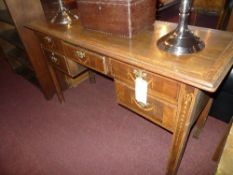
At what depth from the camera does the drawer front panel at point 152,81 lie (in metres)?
0.74

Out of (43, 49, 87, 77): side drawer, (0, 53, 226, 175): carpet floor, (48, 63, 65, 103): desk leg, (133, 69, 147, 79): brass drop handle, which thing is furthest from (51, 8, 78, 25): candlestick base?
(0, 53, 226, 175): carpet floor

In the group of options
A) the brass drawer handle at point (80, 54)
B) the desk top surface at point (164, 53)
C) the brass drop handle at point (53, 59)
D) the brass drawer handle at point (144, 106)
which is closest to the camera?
the desk top surface at point (164, 53)

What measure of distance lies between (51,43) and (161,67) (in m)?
0.85

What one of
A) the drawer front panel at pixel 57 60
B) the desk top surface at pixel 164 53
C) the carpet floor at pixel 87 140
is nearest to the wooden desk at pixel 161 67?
the desk top surface at pixel 164 53

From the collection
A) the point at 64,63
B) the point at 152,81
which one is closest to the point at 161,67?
the point at 152,81

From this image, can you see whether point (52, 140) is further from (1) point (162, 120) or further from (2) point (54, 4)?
(2) point (54, 4)

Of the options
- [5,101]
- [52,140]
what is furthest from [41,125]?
[5,101]

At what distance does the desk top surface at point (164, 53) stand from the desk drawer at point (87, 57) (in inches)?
2.1

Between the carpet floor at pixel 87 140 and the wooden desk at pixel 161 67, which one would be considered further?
the carpet floor at pixel 87 140

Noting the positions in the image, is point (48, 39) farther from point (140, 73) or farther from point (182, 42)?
point (182, 42)

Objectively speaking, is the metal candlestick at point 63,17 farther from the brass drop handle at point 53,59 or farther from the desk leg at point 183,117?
the desk leg at point 183,117

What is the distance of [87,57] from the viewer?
1.02 metres

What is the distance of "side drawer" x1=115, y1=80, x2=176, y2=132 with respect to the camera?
0.82m

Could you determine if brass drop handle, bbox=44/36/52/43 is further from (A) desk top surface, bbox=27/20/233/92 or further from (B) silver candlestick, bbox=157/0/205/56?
(B) silver candlestick, bbox=157/0/205/56
